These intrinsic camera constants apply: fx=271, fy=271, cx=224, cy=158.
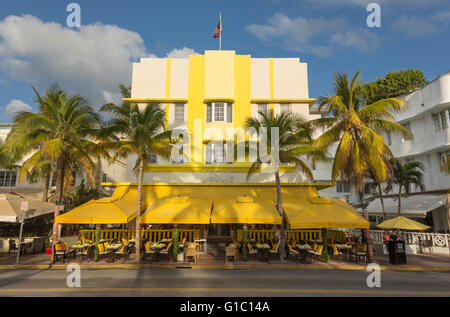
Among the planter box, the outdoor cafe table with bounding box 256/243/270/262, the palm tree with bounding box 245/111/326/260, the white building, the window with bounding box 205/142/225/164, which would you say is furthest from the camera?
the window with bounding box 205/142/225/164

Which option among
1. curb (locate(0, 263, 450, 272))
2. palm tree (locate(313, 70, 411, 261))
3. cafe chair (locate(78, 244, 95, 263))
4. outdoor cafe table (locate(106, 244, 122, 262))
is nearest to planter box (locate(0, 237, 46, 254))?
curb (locate(0, 263, 450, 272))

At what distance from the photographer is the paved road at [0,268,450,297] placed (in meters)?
9.09

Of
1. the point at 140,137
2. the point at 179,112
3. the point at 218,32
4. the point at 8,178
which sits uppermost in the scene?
the point at 218,32

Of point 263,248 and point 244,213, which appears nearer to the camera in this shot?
point 244,213

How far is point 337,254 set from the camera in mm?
15445

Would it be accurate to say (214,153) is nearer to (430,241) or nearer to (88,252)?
(88,252)

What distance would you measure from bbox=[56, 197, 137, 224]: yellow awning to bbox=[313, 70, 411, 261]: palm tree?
12784 mm

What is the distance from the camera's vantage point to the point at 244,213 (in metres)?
15.1

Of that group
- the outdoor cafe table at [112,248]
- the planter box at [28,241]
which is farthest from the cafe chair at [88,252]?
the planter box at [28,241]

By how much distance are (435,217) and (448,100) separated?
979 centimetres

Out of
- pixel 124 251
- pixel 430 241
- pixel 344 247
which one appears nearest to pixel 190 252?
pixel 124 251

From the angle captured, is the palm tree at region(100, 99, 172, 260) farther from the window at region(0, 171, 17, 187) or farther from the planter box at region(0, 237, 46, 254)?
the window at region(0, 171, 17, 187)

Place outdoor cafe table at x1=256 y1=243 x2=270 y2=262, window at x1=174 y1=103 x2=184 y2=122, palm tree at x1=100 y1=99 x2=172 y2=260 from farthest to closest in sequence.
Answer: window at x1=174 y1=103 x2=184 y2=122 < palm tree at x1=100 y1=99 x2=172 y2=260 < outdoor cafe table at x1=256 y1=243 x2=270 y2=262

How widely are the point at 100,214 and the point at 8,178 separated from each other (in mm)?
22008
